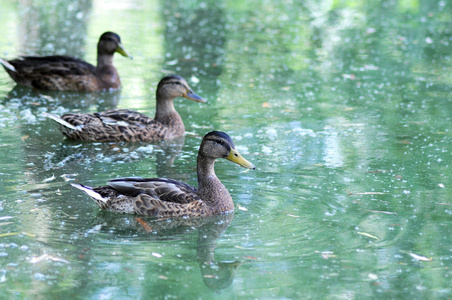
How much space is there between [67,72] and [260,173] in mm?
5621

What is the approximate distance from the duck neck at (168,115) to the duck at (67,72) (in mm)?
2655

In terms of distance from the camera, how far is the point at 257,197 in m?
7.49

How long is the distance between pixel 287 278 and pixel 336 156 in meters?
3.66

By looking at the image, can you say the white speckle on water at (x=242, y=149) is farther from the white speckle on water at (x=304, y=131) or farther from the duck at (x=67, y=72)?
the duck at (x=67, y=72)

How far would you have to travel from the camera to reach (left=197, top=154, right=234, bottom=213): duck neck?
278 inches

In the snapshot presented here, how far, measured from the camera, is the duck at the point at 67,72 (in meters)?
12.6

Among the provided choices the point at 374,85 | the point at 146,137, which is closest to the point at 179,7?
the point at 374,85

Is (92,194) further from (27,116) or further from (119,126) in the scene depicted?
(27,116)

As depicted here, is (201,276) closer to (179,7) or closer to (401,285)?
(401,285)

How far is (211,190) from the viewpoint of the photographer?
23.4 feet

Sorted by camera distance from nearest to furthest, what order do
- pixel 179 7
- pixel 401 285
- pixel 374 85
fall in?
pixel 401 285, pixel 374 85, pixel 179 7

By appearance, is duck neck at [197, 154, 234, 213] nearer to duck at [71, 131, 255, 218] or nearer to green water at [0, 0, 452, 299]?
duck at [71, 131, 255, 218]

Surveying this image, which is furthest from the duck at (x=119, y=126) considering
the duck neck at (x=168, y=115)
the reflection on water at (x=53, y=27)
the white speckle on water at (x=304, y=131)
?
the reflection on water at (x=53, y=27)

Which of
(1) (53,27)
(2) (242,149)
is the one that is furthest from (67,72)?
(1) (53,27)
